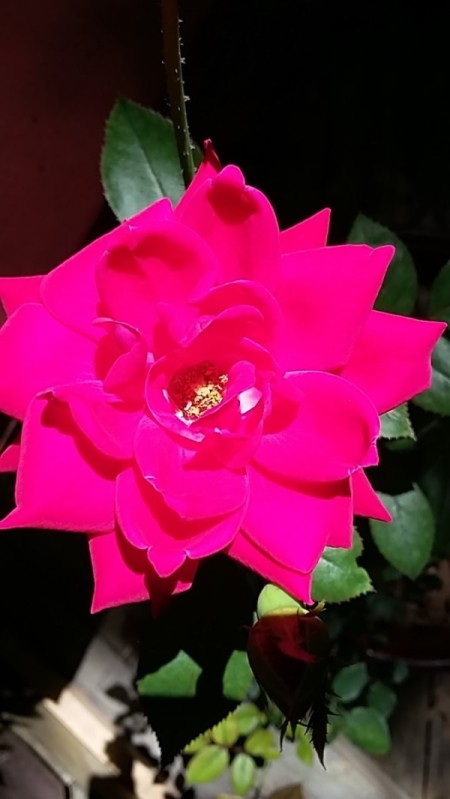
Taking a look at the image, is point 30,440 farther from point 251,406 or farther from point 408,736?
point 408,736

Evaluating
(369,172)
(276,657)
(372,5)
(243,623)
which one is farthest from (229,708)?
(372,5)

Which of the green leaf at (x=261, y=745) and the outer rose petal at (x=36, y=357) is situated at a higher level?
the outer rose petal at (x=36, y=357)

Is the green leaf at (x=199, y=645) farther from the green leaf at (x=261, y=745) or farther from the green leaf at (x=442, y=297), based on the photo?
the green leaf at (x=261, y=745)

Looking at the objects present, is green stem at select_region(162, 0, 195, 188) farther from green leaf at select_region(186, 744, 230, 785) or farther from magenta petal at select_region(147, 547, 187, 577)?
green leaf at select_region(186, 744, 230, 785)

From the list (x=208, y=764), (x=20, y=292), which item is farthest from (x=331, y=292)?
(x=208, y=764)

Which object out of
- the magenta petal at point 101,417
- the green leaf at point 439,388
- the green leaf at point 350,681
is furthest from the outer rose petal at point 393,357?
the green leaf at point 350,681

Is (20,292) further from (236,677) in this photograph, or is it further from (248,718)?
(248,718)

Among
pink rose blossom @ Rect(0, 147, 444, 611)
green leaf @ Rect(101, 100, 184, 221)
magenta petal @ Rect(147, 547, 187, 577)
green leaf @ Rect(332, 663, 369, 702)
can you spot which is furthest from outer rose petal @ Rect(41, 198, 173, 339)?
green leaf @ Rect(332, 663, 369, 702)
